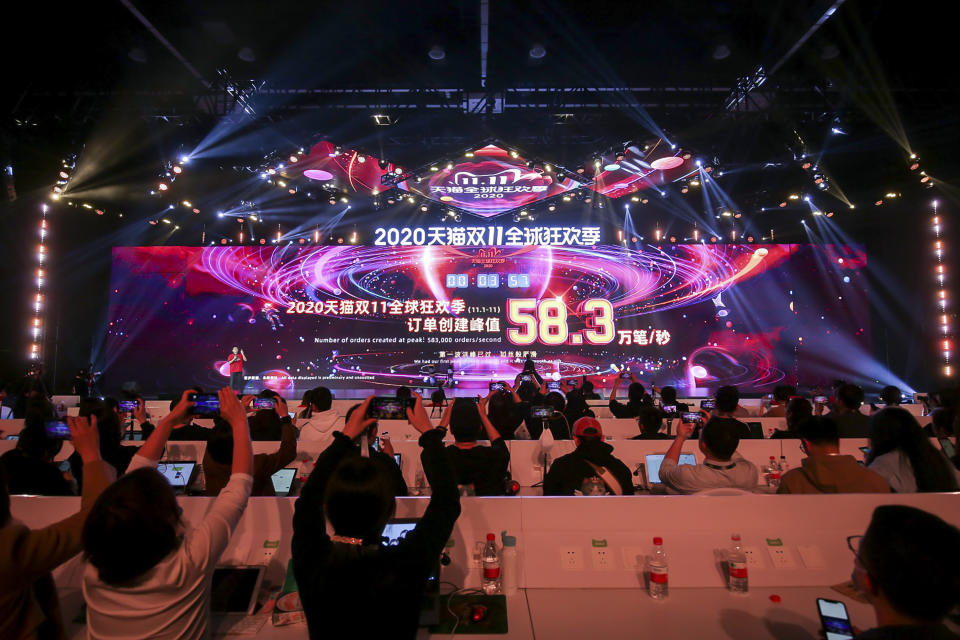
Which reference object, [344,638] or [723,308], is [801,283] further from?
[344,638]

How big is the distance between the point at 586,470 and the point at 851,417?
3626 millimetres

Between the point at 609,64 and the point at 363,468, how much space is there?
26.6ft

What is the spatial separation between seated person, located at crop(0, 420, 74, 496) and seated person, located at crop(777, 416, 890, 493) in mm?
4150

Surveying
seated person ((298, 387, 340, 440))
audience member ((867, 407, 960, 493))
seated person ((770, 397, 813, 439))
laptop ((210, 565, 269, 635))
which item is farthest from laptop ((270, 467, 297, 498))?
seated person ((770, 397, 813, 439))

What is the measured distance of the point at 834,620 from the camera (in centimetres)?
199

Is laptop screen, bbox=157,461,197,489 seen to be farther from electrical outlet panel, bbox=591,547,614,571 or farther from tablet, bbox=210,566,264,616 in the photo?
electrical outlet panel, bbox=591,547,614,571

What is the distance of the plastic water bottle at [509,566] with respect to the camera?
2.38 metres

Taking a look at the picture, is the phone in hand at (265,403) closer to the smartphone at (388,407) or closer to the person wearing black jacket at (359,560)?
the smartphone at (388,407)

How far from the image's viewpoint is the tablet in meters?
2.21

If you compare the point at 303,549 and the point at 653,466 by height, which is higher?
the point at 303,549

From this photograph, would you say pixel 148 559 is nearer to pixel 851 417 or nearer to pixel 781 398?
pixel 851 417

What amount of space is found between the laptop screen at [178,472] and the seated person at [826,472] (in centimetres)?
446

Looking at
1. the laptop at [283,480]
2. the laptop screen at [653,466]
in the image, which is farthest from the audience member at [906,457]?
the laptop at [283,480]

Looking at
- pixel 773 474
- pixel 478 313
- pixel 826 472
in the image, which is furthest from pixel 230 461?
pixel 478 313
